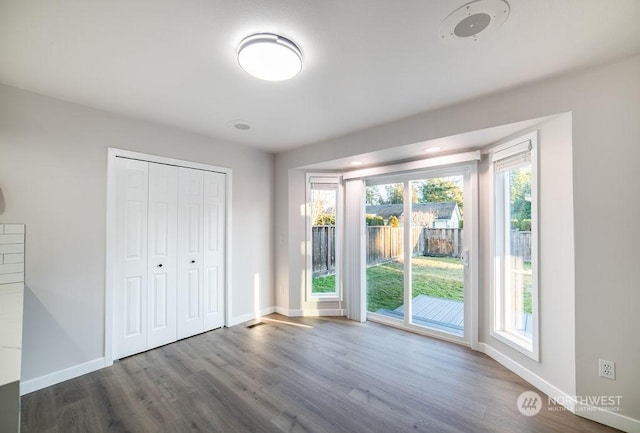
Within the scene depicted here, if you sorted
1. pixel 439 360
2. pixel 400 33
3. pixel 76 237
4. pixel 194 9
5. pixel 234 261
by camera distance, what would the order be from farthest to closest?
pixel 234 261, pixel 439 360, pixel 76 237, pixel 400 33, pixel 194 9

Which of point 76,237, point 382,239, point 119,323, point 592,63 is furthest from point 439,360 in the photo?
point 76,237

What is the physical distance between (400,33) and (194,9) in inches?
46.6

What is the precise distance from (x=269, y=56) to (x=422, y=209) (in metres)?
2.64

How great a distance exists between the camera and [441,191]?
332 centimetres

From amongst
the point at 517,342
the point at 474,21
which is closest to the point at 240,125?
the point at 474,21

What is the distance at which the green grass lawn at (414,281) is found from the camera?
3.26 meters

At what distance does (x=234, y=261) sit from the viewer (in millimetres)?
3834

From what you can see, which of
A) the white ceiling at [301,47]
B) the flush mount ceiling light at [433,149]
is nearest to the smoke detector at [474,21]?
the white ceiling at [301,47]

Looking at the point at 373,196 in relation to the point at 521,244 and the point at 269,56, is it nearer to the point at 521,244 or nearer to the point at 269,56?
the point at 521,244

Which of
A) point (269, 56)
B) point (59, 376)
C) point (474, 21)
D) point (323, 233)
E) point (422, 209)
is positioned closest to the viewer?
point (474, 21)

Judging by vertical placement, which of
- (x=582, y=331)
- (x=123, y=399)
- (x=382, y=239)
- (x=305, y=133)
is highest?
(x=305, y=133)

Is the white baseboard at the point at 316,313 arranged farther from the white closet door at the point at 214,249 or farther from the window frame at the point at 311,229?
the white closet door at the point at 214,249

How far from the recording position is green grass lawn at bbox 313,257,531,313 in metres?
3.26

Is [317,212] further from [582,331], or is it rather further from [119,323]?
[582,331]
